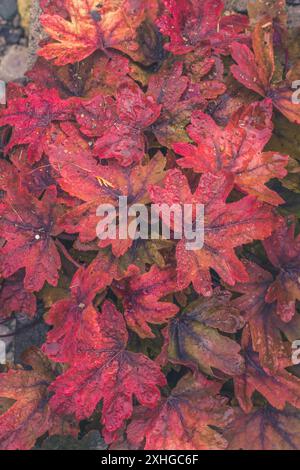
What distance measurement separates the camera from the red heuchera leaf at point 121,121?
3.43 feet

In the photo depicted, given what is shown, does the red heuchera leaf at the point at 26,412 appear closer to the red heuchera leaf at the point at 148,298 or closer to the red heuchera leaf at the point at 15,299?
the red heuchera leaf at the point at 15,299

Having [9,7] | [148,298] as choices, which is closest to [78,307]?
[148,298]

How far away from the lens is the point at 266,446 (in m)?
1.05

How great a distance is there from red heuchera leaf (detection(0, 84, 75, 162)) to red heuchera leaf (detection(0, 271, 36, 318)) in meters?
0.28

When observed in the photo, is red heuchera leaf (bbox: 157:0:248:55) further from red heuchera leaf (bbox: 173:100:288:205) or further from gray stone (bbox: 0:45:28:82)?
gray stone (bbox: 0:45:28:82)

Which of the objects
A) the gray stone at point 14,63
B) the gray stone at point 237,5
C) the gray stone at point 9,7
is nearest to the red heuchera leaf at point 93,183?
the gray stone at point 237,5

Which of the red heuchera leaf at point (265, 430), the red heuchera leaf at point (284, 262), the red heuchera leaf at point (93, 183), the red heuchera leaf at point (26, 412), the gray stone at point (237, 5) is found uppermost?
the gray stone at point (237, 5)

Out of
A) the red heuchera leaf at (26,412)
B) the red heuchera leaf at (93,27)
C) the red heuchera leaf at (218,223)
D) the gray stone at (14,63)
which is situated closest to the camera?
the red heuchera leaf at (218,223)

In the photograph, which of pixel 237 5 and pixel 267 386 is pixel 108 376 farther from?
pixel 237 5

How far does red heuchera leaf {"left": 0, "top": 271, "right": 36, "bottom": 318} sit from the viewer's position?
114 centimetres

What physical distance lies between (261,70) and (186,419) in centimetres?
→ 74

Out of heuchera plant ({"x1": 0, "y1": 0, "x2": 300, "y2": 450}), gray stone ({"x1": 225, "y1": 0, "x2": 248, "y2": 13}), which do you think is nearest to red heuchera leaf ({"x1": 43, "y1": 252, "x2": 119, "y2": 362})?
heuchera plant ({"x1": 0, "y1": 0, "x2": 300, "y2": 450})

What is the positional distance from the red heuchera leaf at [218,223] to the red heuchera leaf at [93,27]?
1.36ft

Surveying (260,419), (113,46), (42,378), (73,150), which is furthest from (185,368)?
(113,46)
